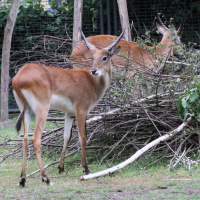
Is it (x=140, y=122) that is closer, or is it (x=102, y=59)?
(x=102, y=59)

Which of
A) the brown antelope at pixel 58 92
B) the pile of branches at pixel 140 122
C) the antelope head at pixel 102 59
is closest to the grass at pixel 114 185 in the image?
the brown antelope at pixel 58 92

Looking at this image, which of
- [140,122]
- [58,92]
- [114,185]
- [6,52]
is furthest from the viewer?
[6,52]

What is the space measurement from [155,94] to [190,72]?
0.63 meters

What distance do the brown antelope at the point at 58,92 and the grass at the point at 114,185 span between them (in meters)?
0.23

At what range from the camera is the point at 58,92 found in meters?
5.21

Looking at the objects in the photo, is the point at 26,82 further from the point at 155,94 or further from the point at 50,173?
the point at 155,94

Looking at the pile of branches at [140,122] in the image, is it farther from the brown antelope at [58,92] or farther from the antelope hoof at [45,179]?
the antelope hoof at [45,179]

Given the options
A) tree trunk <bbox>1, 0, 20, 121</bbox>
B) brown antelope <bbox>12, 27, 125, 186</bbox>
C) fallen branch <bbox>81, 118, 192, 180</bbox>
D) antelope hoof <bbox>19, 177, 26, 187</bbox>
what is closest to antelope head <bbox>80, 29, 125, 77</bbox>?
brown antelope <bbox>12, 27, 125, 186</bbox>

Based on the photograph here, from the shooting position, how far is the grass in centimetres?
406

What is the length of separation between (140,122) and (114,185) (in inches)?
70.1

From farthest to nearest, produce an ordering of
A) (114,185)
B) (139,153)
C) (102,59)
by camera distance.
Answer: (102,59) < (139,153) < (114,185)

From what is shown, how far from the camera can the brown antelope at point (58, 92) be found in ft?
15.7

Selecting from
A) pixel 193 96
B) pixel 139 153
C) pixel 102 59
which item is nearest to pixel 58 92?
pixel 102 59

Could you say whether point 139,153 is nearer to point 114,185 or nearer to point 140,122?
point 114,185
